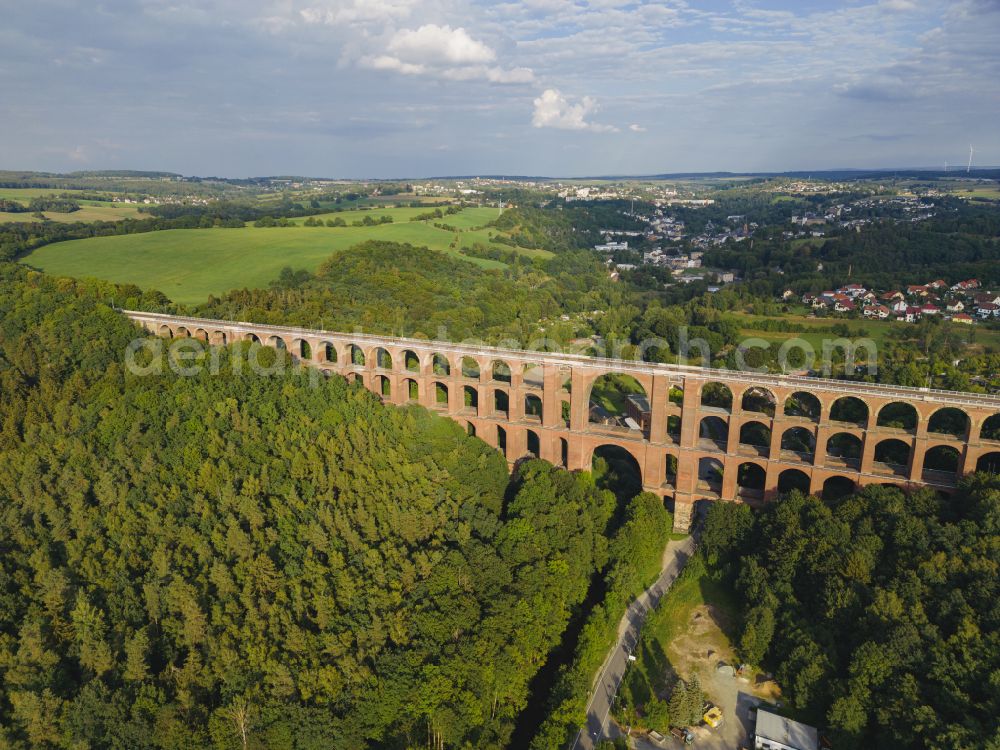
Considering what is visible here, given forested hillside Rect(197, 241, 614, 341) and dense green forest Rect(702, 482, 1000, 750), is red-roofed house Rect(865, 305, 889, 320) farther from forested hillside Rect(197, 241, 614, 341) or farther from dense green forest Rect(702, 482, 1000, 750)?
dense green forest Rect(702, 482, 1000, 750)

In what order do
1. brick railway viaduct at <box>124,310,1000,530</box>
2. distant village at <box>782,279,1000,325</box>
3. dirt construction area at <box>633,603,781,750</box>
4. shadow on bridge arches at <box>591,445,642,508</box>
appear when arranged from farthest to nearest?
distant village at <box>782,279,1000,325</box>, shadow on bridge arches at <box>591,445,642,508</box>, brick railway viaduct at <box>124,310,1000,530</box>, dirt construction area at <box>633,603,781,750</box>

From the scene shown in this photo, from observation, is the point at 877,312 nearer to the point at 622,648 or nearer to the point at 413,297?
the point at 413,297

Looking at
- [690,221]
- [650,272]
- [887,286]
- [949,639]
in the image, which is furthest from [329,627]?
[690,221]

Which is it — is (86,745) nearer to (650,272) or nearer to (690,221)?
(650,272)

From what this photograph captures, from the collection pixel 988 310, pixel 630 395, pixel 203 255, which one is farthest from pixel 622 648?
pixel 203 255

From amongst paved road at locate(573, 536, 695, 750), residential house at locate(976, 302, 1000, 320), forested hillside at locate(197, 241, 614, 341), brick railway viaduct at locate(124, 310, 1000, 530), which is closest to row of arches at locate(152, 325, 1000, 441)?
brick railway viaduct at locate(124, 310, 1000, 530)

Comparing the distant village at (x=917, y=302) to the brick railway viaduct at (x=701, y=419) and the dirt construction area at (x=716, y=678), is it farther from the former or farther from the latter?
the dirt construction area at (x=716, y=678)
